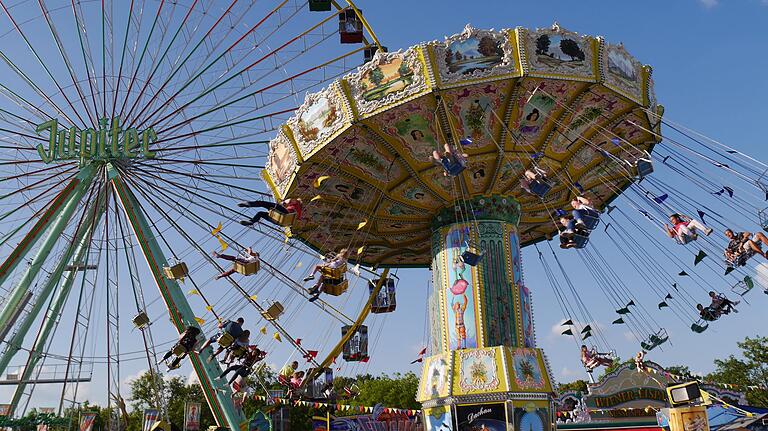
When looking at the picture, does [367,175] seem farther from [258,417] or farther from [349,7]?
[258,417]

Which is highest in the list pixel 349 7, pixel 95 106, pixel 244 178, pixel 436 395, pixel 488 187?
pixel 349 7

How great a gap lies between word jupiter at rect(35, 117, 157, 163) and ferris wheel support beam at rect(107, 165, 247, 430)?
115cm

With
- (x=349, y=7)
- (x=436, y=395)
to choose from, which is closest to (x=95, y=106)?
(x=349, y=7)

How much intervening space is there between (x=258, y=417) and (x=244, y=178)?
23.0 feet

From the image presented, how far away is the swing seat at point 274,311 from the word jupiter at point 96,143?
15.7 ft

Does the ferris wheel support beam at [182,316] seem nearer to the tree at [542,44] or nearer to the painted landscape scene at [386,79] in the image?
the painted landscape scene at [386,79]

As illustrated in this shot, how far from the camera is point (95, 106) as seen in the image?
17.7m

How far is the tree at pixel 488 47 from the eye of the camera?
1247 cm

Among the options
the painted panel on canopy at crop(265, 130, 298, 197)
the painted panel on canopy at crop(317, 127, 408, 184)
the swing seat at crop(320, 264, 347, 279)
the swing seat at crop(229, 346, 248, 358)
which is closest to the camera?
the painted panel on canopy at crop(317, 127, 408, 184)

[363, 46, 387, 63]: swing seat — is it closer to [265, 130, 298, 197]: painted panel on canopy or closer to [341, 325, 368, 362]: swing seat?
[265, 130, 298, 197]: painted panel on canopy

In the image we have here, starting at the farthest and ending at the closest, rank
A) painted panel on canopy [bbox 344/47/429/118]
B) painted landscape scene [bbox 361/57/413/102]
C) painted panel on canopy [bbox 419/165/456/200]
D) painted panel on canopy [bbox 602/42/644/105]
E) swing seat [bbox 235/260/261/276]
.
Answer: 1. swing seat [bbox 235/260/261/276]
2. painted panel on canopy [bbox 419/165/456/200]
3. painted panel on canopy [bbox 602/42/644/105]
4. painted landscape scene [bbox 361/57/413/102]
5. painted panel on canopy [bbox 344/47/429/118]

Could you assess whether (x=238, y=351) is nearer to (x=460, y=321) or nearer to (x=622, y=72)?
(x=460, y=321)

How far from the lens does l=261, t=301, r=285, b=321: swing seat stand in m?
16.5

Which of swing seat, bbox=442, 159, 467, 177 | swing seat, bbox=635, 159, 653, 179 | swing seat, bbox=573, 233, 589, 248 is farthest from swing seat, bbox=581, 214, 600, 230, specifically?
swing seat, bbox=442, 159, 467, 177
